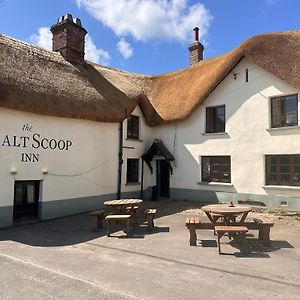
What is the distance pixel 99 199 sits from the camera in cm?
1438

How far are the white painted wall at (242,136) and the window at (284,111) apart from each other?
271mm

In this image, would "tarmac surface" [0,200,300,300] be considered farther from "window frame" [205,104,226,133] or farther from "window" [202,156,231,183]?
"window frame" [205,104,226,133]

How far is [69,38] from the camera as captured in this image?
15359 mm

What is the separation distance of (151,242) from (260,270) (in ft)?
10.4

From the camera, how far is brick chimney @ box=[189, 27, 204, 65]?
70.7 feet

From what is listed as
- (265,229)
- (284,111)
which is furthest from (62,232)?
(284,111)

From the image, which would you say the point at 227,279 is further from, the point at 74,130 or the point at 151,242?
the point at 74,130

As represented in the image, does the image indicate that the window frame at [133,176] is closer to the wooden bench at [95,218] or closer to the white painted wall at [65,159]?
the white painted wall at [65,159]

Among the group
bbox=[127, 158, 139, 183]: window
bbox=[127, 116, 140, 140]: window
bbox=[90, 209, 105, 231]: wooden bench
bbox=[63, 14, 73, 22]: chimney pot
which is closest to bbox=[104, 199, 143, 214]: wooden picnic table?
bbox=[90, 209, 105, 231]: wooden bench

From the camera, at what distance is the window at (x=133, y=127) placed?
667 inches

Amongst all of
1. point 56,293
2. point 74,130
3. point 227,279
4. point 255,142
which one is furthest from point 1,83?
point 255,142

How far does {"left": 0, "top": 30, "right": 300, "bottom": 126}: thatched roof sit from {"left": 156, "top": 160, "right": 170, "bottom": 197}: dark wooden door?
2.29 meters

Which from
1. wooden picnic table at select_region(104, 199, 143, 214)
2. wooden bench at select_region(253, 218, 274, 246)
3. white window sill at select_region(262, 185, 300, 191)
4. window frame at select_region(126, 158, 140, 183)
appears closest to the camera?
wooden bench at select_region(253, 218, 274, 246)

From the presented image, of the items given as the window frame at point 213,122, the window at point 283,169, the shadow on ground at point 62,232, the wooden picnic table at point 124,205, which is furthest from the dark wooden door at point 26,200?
the window at point 283,169
